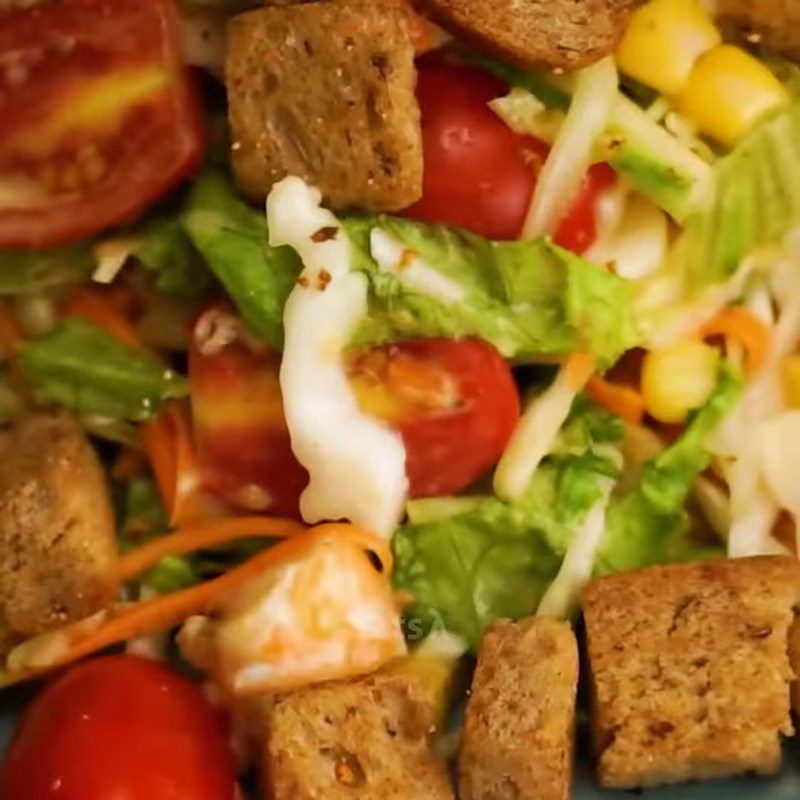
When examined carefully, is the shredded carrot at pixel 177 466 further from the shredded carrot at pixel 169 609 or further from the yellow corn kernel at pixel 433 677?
the yellow corn kernel at pixel 433 677

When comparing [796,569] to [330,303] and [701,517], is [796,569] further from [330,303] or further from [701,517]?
[330,303]

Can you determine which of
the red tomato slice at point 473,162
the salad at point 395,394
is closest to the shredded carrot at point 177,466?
the salad at point 395,394

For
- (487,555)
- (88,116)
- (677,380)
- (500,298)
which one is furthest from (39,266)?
(677,380)

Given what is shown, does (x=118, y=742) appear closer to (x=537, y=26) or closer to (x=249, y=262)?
(x=249, y=262)

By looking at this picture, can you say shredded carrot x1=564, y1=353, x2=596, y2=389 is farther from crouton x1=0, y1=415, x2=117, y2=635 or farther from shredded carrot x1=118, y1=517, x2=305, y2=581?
crouton x1=0, y1=415, x2=117, y2=635

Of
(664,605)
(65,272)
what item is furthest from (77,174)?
(664,605)

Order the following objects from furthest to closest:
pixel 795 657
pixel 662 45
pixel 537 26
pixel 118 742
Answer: pixel 662 45 → pixel 537 26 → pixel 795 657 → pixel 118 742
